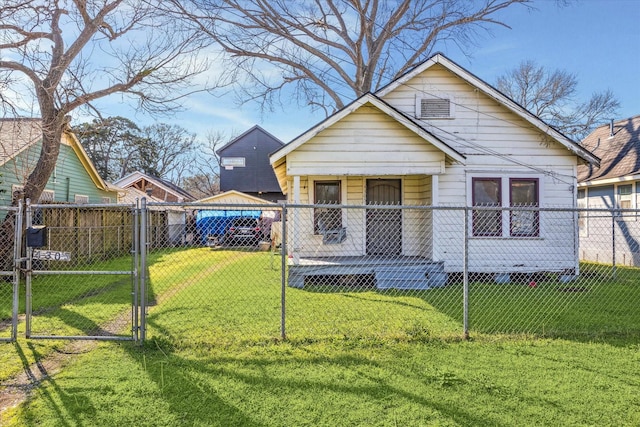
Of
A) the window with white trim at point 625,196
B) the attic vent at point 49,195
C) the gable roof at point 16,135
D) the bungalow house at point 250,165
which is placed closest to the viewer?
the gable roof at point 16,135

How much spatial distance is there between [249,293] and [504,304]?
5143mm

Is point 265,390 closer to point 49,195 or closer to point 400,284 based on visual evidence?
point 400,284

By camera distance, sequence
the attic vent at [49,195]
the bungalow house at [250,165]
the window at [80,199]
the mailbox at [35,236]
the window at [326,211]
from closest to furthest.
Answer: the mailbox at [35,236] < the window at [326,211] < the attic vent at [49,195] < the window at [80,199] < the bungalow house at [250,165]

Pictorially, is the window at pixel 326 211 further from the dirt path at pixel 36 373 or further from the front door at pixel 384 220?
the dirt path at pixel 36 373

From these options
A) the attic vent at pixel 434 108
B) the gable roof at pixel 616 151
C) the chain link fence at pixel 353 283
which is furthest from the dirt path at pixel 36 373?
the gable roof at pixel 616 151

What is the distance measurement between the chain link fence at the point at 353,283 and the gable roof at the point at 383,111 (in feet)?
5.53

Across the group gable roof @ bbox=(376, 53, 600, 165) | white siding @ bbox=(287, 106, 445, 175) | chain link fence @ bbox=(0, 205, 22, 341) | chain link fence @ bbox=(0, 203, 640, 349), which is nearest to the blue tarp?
chain link fence @ bbox=(0, 203, 640, 349)

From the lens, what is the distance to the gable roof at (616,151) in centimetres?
1338

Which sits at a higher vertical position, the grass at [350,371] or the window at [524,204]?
the window at [524,204]

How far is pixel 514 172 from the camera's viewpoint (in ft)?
34.6

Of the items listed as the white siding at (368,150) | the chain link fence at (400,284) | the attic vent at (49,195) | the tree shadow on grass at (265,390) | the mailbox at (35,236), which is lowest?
the tree shadow on grass at (265,390)

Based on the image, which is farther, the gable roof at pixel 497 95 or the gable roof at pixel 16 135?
the gable roof at pixel 497 95

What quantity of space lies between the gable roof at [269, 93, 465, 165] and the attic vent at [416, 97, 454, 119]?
1.66m

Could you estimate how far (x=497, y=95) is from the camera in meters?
10.4
